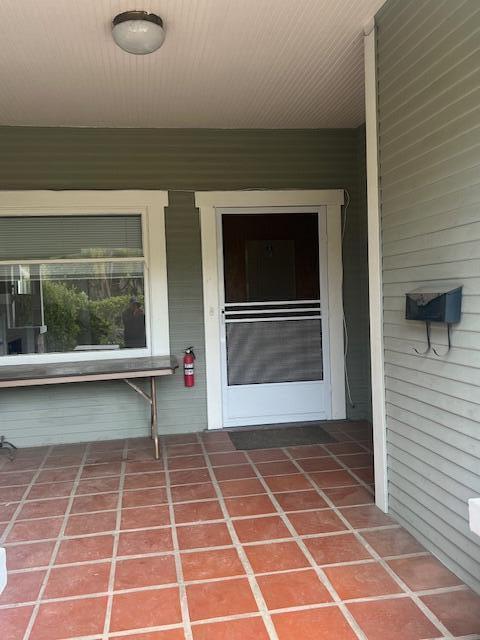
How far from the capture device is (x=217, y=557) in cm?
257

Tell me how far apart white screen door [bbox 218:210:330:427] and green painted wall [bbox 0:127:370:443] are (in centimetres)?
25

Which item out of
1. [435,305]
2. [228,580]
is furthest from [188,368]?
[435,305]

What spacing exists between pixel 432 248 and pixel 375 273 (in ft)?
1.82

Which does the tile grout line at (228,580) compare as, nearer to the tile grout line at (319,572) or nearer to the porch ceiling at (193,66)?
the tile grout line at (319,572)

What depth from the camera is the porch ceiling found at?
9.34ft

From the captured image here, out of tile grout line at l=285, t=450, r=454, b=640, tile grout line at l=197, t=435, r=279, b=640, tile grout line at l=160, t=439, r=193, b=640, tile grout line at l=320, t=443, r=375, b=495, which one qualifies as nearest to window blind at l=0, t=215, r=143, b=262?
tile grout line at l=160, t=439, r=193, b=640

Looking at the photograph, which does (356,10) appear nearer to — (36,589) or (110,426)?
(36,589)

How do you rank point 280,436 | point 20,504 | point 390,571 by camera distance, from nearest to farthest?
point 390,571
point 20,504
point 280,436

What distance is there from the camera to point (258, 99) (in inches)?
161

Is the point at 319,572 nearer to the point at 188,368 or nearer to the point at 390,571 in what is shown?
the point at 390,571

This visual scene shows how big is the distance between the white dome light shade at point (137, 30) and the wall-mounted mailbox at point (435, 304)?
195 centimetres

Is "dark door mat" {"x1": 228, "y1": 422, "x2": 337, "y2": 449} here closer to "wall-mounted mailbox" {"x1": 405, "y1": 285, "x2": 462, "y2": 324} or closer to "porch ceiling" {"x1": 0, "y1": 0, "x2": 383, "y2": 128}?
"wall-mounted mailbox" {"x1": 405, "y1": 285, "x2": 462, "y2": 324}

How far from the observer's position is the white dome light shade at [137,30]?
9.29ft

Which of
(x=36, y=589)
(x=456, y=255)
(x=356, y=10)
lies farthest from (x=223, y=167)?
(x=36, y=589)
